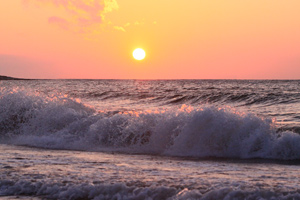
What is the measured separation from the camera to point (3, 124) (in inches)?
548

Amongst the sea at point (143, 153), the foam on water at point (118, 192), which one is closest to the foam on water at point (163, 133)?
the sea at point (143, 153)

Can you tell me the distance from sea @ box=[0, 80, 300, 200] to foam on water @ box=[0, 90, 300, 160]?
0.09 feet

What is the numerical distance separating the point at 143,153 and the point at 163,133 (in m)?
1.13

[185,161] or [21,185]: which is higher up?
[185,161]

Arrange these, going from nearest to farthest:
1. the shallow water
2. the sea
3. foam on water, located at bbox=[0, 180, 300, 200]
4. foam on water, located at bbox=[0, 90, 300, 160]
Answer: foam on water, located at bbox=[0, 180, 300, 200] < the shallow water < the sea < foam on water, located at bbox=[0, 90, 300, 160]

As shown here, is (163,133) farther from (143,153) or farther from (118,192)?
(118,192)

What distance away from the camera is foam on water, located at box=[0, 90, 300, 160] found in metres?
9.09

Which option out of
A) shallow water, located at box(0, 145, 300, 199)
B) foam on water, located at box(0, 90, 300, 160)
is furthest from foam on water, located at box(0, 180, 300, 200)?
foam on water, located at box(0, 90, 300, 160)

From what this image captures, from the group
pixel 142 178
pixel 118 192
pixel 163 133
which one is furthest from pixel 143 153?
pixel 118 192

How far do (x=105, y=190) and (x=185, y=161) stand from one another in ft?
10.1

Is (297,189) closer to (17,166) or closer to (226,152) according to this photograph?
(226,152)

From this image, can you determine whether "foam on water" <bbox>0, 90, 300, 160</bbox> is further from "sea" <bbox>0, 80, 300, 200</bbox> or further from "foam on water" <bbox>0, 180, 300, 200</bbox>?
"foam on water" <bbox>0, 180, 300, 200</bbox>

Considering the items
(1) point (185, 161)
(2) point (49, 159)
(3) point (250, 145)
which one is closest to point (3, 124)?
(2) point (49, 159)

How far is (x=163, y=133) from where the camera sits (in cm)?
1038
